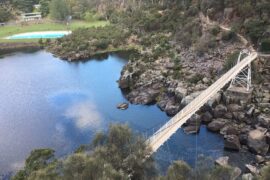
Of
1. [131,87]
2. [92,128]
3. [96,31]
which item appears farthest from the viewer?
[96,31]

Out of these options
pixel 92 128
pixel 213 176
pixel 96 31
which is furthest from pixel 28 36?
pixel 213 176

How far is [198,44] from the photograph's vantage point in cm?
5262

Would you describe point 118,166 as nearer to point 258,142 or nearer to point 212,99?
point 258,142

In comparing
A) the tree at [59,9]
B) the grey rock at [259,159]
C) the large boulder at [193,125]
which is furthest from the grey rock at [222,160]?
the tree at [59,9]

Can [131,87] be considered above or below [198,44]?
below

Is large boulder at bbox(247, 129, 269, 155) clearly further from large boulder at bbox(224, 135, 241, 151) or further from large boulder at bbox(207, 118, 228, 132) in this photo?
large boulder at bbox(207, 118, 228, 132)

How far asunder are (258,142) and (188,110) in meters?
6.47

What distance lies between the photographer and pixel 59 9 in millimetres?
88688

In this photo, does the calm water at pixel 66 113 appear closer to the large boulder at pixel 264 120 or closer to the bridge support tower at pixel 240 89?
the large boulder at pixel 264 120

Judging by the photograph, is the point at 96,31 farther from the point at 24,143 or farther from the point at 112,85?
the point at 24,143

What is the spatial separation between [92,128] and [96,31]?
1642 inches

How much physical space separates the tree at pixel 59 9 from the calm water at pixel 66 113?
30585 mm

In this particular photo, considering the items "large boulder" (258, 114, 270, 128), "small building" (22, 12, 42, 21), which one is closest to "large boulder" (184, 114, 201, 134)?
"large boulder" (258, 114, 270, 128)

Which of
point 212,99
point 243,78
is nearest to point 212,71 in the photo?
point 243,78
